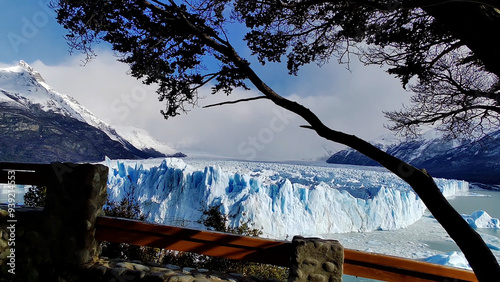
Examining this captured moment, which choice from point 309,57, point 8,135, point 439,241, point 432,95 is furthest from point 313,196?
point 8,135

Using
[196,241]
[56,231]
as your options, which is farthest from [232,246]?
[56,231]

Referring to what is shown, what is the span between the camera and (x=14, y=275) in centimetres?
271

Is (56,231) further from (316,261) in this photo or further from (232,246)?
(316,261)

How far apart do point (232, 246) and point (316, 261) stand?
76 cm

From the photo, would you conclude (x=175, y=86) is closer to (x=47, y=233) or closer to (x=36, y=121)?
(x=47, y=233)

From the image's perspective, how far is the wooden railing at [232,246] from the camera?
2.16 m

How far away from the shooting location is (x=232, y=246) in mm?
2498

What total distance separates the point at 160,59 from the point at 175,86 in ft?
1.30

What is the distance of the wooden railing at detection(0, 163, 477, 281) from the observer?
85.2 inches

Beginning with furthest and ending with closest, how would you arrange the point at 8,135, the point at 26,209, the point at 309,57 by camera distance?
the point at 8,135, the point at 309,57, the point at 26,209

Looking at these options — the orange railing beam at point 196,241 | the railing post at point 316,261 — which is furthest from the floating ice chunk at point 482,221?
the orange railing beam at point 196,241

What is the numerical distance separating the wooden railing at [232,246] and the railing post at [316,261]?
0.32ft

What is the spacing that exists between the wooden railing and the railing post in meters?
0.10

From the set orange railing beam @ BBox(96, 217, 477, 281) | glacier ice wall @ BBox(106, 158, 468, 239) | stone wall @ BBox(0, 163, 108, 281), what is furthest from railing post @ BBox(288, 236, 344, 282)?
glacier ice wall @ BBox(106, 158, 468, 239)
